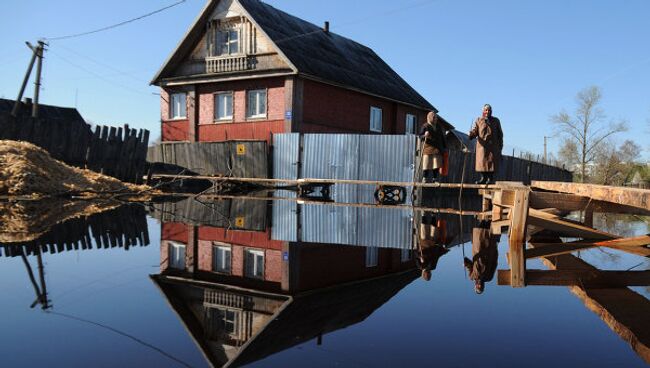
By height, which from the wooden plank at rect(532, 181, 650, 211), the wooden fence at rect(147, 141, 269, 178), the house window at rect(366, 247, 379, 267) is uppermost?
the wooden fence at rect(147, 141, 269, 178)

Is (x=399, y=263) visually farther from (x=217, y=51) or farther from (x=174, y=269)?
(x=217, y=51)

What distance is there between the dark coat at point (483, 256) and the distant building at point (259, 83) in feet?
43.4

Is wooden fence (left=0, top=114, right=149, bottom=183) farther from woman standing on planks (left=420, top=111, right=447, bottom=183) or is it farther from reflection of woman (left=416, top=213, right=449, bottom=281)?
reflection of woman (left=416, top=213, right=449, bottom=281)

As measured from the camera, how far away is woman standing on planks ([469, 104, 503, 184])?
10.9m

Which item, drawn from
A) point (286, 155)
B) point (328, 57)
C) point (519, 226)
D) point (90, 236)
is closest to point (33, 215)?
point (90, 236)

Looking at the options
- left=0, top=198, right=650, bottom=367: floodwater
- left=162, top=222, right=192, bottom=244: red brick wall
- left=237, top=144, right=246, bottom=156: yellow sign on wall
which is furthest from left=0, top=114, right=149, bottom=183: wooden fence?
left=0, top=198, right=650, bottom=367: floodwater

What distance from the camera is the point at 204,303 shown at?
380cm

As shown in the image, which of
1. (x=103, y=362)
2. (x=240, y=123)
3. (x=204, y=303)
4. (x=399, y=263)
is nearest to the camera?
(x=103, y=362)

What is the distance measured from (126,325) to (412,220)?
7107 mm

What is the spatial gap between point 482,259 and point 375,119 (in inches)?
777

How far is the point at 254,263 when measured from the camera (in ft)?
18.0

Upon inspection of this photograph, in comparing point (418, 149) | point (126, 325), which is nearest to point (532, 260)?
point (126, 325)

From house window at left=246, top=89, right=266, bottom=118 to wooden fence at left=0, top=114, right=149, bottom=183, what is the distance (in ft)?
15.3

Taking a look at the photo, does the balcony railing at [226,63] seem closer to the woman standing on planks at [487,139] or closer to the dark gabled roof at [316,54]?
the dark gabled roof at [316,54]
